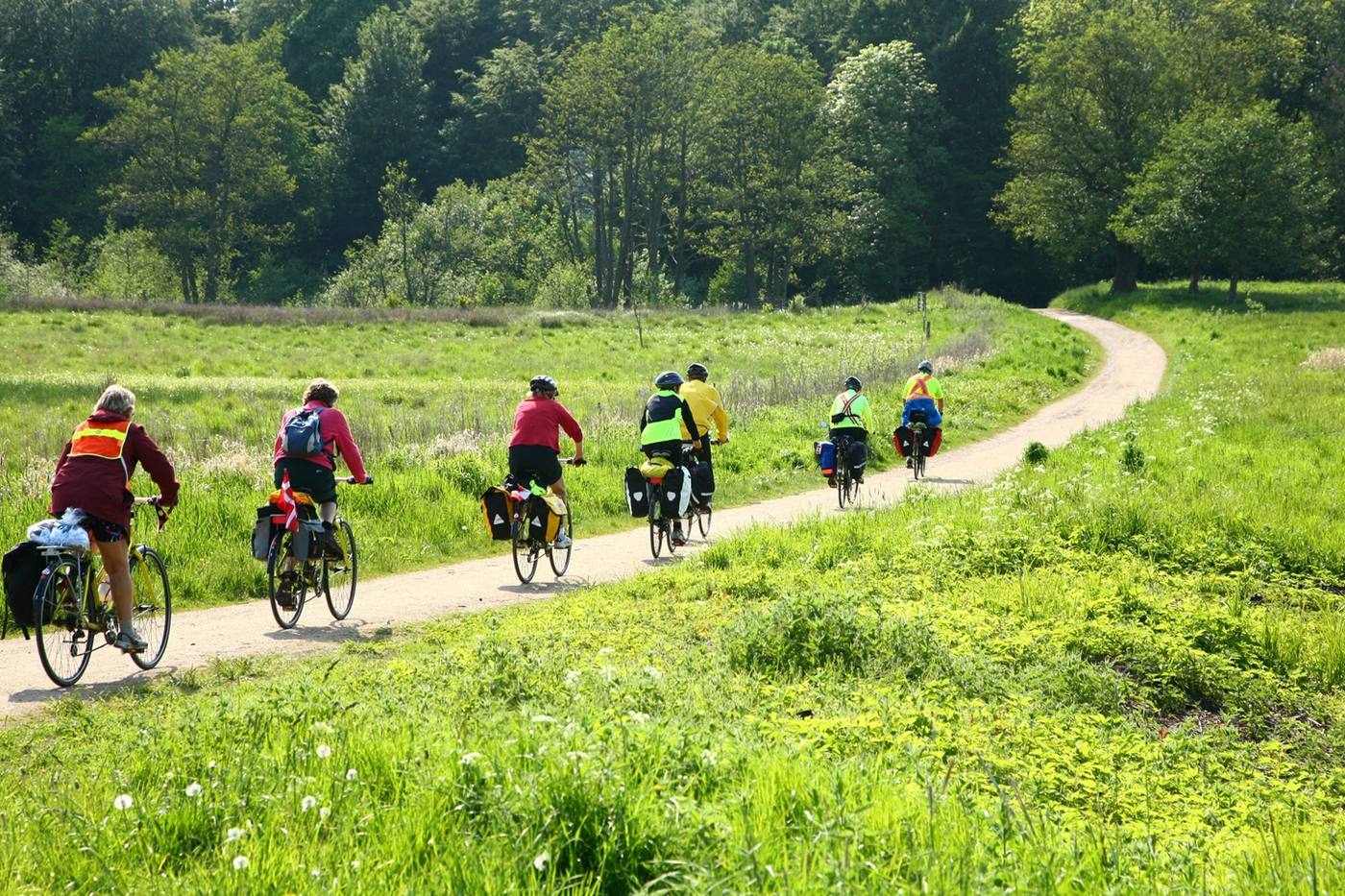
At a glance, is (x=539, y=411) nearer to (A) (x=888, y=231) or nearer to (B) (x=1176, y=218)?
(B) (x=1176, y=218)

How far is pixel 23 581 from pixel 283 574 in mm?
2396

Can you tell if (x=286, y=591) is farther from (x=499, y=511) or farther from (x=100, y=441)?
(x=499, y=511)

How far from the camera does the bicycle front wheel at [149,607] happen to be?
8273mm

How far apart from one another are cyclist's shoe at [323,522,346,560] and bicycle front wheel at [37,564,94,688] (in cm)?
228

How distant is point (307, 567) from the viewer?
9.87 m

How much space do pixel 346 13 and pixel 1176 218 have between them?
84.5m

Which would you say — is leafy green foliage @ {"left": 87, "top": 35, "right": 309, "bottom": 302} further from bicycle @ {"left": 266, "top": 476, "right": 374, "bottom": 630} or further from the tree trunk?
bicycle @ {"left": 266, "top": 476, "right": 374, "bottom": 630}

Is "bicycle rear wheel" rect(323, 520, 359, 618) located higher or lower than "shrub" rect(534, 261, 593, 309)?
lower

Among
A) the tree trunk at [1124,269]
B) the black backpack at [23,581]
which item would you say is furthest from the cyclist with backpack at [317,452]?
the tree trunk at [1124,269]

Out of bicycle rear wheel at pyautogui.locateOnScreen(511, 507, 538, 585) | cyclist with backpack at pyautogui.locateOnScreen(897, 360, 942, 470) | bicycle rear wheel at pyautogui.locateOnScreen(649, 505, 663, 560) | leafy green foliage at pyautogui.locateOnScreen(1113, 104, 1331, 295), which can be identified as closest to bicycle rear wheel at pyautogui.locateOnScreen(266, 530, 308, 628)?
bicycle rear wheel at pyautogui.locateOnScreen(511, 507, 538, 585)

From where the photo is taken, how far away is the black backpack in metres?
7.40

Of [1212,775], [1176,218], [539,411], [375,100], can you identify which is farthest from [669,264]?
[1212,775]

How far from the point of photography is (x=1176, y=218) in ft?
169

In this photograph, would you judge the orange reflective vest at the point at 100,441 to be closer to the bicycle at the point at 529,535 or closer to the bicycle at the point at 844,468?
the bicycle at the point at 529,535
